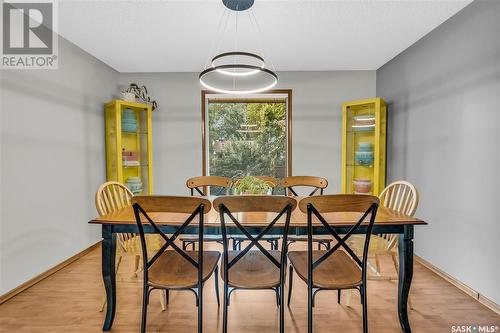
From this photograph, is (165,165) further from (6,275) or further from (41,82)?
(6,275)

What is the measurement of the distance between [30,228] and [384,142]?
411 cm

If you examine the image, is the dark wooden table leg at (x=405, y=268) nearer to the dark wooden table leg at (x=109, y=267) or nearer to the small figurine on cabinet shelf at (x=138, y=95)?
the dark wooden table leg at (x=109, y=267)

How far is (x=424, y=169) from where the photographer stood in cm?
276

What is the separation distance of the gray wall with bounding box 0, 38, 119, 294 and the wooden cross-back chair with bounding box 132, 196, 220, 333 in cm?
150

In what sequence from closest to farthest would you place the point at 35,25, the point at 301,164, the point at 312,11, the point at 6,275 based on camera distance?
1. the point at 6,275
2. the point at 312,11
3. the point at 35,25
4. the point at 301,164

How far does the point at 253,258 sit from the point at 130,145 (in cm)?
275

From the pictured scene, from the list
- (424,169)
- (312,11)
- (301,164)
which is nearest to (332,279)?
(424,169)

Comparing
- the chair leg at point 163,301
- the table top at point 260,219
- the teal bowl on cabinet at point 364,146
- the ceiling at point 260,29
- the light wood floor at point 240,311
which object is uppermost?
the ceiling at point 260,29

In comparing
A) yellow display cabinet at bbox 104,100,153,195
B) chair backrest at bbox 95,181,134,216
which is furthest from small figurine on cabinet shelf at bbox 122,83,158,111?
chair backrest at bbox 95,181,134,216

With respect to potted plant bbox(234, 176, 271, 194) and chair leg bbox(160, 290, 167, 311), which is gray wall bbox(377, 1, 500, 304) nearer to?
potted plant bbox(234, 176, 271, 194)

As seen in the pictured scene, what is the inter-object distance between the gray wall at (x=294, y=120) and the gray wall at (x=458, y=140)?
2.93ft

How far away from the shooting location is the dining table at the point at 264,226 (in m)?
1.53

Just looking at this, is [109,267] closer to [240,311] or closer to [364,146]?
[240,311]

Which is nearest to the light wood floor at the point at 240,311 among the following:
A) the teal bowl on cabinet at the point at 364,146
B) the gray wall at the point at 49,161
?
the gray wall at the point at 49,161
